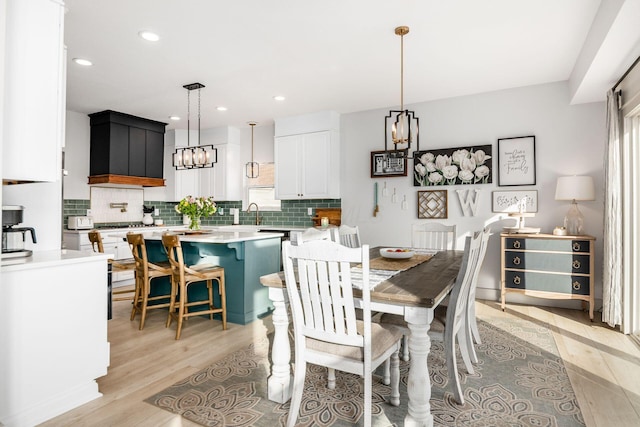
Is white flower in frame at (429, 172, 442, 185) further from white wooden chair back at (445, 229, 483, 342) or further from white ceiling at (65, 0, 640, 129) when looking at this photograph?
white wooden chair back at (445, 229, 483, 342)

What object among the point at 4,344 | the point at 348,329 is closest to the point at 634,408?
the point at 348,329

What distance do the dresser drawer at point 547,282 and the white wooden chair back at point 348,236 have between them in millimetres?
1891

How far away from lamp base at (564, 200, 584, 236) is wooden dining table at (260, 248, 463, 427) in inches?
99.0

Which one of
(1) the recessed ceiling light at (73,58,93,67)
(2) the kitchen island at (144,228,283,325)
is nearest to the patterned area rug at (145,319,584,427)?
(2) the kitchen island at (144,228,283,325)

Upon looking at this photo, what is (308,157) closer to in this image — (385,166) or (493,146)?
(385,166)

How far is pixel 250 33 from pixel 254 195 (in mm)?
3895

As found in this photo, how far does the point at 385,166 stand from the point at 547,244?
7.41ft

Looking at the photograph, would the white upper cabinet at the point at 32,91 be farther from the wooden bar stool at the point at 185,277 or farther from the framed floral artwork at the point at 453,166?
the framed floral artwork at the point at 453,166

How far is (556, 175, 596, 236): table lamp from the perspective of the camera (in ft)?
12.8

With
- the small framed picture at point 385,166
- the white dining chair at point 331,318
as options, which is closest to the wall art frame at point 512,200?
the small framed picture at point 385,166

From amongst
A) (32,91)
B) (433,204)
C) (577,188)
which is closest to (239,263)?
(32,91)

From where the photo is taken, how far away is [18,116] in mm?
1964

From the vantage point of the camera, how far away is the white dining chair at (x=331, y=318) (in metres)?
1.74

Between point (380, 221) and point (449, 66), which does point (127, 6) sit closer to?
point (449, 66)
